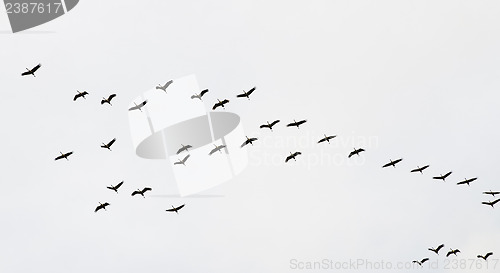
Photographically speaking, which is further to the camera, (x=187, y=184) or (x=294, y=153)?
(x=187, y=184)

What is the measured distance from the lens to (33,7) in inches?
5743

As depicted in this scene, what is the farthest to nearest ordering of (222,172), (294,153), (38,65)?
(222,172)
(294,153)
(38,65)

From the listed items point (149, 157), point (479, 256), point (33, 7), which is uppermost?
point (33, 7)

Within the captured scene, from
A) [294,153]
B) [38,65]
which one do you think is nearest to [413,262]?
[294,153]

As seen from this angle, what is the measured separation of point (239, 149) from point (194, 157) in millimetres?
11832

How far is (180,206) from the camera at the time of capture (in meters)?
172

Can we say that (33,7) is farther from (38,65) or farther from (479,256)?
(479,256)

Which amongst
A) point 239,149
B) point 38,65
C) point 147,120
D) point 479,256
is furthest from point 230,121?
point 479,256

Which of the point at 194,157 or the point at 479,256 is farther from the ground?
the point at 194,157

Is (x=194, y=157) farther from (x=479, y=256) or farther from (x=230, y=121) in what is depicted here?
(x=479, y=256)

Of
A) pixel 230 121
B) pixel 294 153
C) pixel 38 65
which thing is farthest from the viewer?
pixel 230 121

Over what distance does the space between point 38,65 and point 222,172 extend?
60182 millimetres

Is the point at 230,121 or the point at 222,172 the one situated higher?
the point at 230,121

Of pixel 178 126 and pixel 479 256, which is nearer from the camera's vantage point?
pixel 178 126
